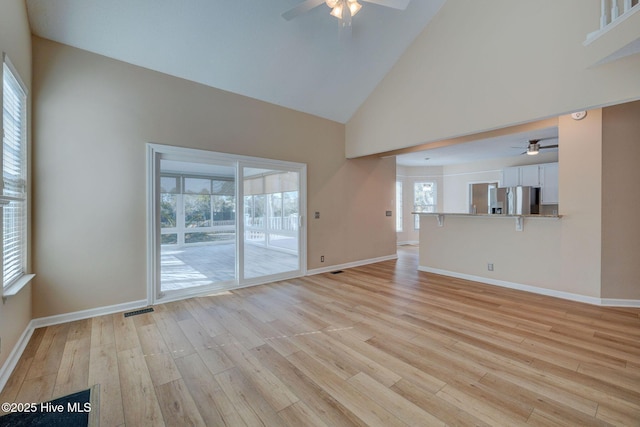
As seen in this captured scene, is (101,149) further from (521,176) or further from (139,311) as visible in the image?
(521,176)

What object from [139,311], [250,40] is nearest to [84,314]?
[139,311]

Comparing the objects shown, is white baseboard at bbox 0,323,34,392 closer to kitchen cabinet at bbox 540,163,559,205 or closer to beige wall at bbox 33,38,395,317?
beige wall at bbox 33,38,395,317

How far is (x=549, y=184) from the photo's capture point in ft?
21.0

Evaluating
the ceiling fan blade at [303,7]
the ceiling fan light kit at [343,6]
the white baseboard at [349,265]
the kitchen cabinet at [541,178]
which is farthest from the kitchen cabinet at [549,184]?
the ceiling fan blade at [303,7]

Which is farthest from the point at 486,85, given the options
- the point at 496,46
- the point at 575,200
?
the point at 575,200

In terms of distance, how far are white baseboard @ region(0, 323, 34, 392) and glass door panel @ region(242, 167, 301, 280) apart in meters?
2.32

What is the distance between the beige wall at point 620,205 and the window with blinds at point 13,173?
6.00 metres

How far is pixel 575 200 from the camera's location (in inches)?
141

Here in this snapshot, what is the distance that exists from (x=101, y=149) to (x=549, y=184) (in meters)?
8.58

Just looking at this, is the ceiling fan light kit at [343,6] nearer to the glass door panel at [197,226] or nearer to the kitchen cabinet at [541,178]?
the glass door panel at [197,226]

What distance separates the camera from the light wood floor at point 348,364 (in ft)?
5.41

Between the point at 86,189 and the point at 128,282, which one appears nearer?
the point at 86,189

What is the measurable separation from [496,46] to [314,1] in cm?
234

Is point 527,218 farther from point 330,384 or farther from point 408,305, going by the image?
point 330,384
